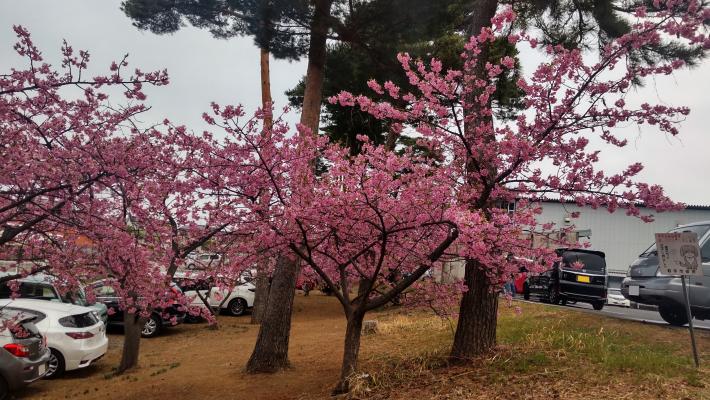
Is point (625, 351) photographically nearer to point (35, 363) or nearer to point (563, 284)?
point (35, 363)

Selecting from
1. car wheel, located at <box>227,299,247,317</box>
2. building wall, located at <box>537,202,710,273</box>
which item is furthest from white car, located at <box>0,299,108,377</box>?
building wall, located at <box>537,202,710,273</box>

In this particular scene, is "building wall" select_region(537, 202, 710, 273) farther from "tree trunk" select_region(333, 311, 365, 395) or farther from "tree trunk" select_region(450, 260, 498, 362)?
"tree trunk" select_region(333, 311, 365, 395)

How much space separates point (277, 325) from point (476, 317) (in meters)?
3.47

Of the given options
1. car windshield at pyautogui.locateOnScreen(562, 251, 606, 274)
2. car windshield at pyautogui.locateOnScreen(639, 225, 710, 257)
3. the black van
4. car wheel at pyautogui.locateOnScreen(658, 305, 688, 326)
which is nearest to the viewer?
car windshield at pyautogui.locateOnScreen(639, 225, 710, 257)

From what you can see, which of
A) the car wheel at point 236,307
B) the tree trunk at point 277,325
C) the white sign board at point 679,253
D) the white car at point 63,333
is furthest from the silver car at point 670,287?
the car wheel at point 236,307

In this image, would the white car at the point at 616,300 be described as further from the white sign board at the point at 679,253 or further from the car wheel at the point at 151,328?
the car wheel at the point at 151,328

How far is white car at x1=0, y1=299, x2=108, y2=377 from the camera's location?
8562mm

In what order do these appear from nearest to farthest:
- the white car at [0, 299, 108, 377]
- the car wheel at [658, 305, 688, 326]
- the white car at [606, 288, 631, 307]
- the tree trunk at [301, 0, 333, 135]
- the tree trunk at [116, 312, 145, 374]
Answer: the white car at [0, 299, 108, 377]
the car wheel at [658, 305, 688, 326]
the tree trunk at [301, 0, 333, 135]
the tree trunk at [116, 312, 145, 374]
the white car at [606, 288, 631, 307]

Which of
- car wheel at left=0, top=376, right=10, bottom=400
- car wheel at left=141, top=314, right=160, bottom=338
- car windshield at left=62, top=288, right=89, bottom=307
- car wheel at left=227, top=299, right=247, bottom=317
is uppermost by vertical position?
car windshield at left=62, top=288, right=89, bottom=307

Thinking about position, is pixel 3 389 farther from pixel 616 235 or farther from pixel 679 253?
pixel 616 235

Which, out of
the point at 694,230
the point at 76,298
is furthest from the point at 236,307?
the point at 694,230

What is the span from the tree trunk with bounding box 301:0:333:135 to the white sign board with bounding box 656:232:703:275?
5578 millimetres

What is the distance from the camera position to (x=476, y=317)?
261 inches

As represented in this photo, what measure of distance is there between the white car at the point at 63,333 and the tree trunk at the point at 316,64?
5065 millimetres
